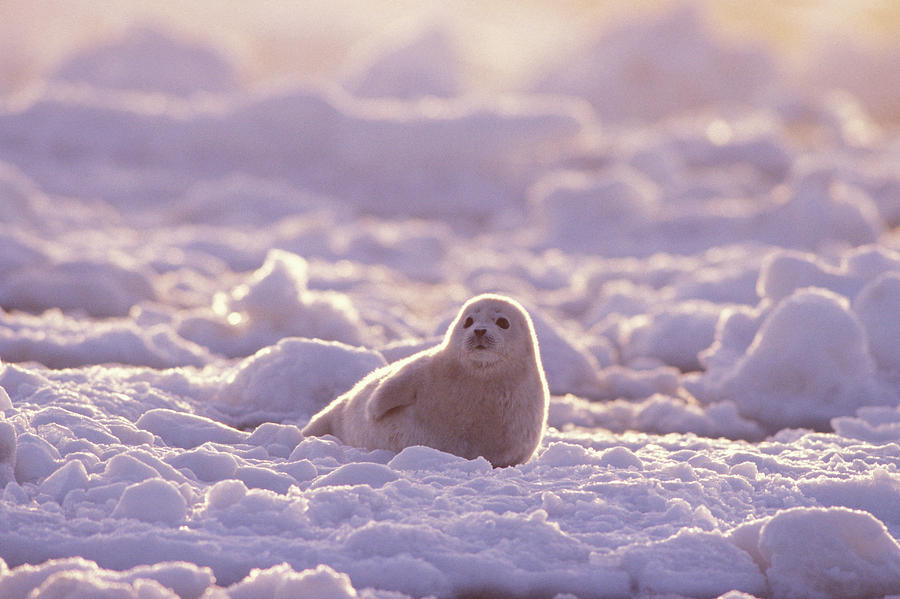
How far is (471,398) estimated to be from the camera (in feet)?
13.4

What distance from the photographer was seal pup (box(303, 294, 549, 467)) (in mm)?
4062

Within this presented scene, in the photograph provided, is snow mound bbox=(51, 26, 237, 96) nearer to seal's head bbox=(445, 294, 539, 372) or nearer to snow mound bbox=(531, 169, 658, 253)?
snow mound bbox=(531, 169, 658, 253)

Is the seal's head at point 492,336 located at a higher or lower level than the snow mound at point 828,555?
higher

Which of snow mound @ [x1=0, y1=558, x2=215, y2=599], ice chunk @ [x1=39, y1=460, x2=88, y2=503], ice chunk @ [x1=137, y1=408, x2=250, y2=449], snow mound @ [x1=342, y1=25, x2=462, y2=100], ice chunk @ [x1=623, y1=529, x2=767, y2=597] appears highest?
snow mound @ [x1=342, y1=25, x2=462, y2=100]

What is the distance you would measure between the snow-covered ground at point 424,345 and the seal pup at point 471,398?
0.14m

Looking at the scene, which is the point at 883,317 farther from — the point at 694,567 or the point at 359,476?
the point at 359,476

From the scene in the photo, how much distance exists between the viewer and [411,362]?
4.28 meters

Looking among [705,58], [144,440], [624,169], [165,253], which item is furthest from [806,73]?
[144,440]

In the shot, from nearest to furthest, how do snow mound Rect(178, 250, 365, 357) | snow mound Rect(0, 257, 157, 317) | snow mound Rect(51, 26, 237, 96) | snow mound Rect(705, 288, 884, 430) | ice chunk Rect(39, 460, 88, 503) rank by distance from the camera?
ice chunk Rect(39, 460, 88, 503)
snow mound Rect(705, 288, 884, 430)
snow mound Rect(178, 250, 365, 357)
snow mound Rect(0, 257, 157, 317)
snow mound Rect(51, 26, 237, 96)

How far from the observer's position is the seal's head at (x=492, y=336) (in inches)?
160

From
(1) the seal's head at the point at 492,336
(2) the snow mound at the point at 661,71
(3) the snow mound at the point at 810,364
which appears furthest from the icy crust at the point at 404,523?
(2) the snow mound at the point at 661,71

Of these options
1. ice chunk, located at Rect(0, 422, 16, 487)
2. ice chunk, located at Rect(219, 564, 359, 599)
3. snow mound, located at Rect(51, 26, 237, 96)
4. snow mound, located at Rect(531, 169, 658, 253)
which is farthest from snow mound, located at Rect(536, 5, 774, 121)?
ice chunk, located at Rect(219, 564, 359, 599)

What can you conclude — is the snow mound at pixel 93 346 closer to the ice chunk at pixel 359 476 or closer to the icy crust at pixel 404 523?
the icy crust at pixel 404 523

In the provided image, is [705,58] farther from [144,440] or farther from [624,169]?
[144,440]
